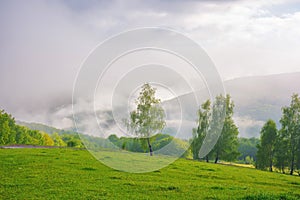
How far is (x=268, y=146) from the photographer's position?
5191cm

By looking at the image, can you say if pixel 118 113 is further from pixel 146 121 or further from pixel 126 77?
pixel 146 121

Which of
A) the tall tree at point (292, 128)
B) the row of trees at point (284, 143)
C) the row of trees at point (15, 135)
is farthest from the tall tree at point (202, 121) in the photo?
the row of trees at point (15, 135)

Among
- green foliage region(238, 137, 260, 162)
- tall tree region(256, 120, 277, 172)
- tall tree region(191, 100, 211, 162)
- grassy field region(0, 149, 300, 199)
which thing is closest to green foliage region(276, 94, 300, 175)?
tall tree region(256, 120, 277, 172)

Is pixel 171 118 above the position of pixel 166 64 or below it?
below

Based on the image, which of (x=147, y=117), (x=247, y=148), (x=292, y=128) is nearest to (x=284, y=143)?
(x=292, y=128)

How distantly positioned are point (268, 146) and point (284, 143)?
103 inches

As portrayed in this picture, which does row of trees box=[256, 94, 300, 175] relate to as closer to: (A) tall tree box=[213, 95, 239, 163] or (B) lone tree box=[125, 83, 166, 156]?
(A) tall tree box=[213, 95, 239, 163]

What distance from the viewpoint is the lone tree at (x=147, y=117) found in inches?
641

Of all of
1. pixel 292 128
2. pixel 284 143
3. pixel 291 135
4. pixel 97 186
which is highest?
pixel 292 128

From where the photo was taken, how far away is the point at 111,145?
568 inches

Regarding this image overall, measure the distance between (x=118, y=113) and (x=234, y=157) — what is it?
41.1 metres

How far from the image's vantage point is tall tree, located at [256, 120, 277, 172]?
5166cm

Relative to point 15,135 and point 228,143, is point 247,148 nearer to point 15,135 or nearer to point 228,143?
point 228,143

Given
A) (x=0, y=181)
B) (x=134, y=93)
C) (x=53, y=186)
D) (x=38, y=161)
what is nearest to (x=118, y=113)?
(x=134, y=93)
